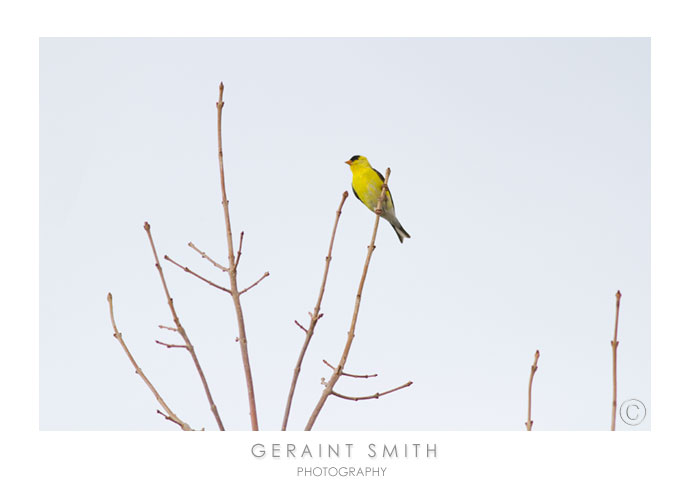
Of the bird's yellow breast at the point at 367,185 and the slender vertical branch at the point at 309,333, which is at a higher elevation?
the bird's yellow breast at the point at 367,185

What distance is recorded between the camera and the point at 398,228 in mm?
7090

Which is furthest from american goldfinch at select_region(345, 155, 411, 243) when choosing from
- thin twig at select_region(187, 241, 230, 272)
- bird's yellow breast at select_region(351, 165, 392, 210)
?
thin twig at select_region(187, 241, 230, 272)

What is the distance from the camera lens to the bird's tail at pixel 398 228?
6938mm

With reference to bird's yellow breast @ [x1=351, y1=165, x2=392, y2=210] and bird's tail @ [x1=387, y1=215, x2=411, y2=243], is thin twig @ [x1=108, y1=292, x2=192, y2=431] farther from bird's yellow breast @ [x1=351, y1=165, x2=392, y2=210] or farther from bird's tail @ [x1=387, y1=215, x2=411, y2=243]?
bird's tail @ [x1=387, y1=215, x2=411, y2=243]

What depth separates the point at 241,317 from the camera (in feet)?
6.39

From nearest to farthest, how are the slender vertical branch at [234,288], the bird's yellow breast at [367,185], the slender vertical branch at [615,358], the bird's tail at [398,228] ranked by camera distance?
the slender vertical branch at [615,358], the slender vertical branch at [234,288], the bird's yellow breast at [367,185], the bird's tail at [398,228]

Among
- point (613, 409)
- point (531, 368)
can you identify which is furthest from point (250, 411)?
point (613, 409)

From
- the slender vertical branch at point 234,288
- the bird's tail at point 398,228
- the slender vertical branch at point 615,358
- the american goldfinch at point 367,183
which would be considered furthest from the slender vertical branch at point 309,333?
the bird's tail at point 398,228

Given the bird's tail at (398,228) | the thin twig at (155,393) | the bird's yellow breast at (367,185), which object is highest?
the bird's yellow breast at (367,185)

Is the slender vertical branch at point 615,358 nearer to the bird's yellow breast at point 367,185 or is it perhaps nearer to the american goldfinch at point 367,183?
the american goldfinch at point 367,183

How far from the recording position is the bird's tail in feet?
22.8

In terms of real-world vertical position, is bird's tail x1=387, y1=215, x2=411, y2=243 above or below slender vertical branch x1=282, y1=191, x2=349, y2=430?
above

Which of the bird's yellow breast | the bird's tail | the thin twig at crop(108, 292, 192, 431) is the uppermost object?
the bird's yellow breast

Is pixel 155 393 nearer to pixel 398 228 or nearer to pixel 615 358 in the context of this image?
pixel 615 358
